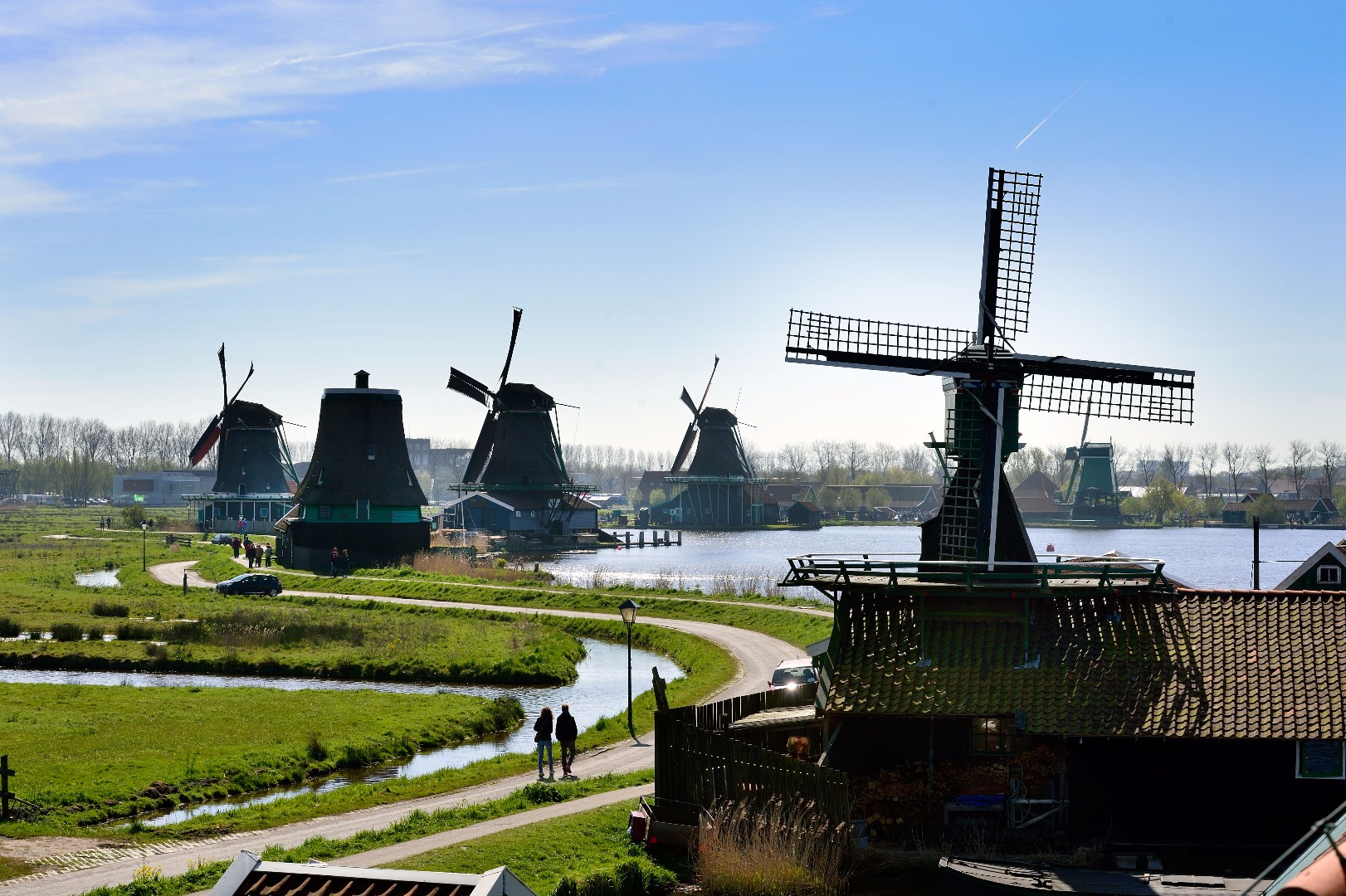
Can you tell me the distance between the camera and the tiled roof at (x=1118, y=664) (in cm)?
1816

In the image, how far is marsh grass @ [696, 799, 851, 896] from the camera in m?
16.4

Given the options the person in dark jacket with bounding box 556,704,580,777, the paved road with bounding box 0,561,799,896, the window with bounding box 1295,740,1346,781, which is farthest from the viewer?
the person in dark jacket with bounding box 556,704,580,777

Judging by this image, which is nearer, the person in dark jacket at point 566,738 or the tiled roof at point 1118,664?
the tiled roof at point 1118,664

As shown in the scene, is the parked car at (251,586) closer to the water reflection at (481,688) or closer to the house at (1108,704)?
the water reflection at (481,688)

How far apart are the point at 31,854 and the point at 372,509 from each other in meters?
50.7

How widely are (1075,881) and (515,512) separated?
269 feet

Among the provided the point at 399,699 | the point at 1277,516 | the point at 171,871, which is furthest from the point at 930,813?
the point at 1277,516

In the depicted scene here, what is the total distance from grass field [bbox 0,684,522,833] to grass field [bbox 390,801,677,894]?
25.5 ft

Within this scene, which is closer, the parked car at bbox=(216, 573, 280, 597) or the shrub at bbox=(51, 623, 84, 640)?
the shrub at bbox=(51, 623, 84, 640)

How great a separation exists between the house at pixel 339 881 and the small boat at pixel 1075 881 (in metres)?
9.57

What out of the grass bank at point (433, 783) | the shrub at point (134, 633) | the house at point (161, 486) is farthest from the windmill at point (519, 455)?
the house at point (161, 486)

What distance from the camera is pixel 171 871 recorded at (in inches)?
704

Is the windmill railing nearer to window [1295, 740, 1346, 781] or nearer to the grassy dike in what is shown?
window [1295, 740, 1346, 781]

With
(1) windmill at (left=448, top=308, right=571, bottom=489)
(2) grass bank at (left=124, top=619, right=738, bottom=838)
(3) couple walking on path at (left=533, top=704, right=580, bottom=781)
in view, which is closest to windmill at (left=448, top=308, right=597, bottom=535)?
(1) windmill at (left=448, top=308, right=571, bottom=489)
